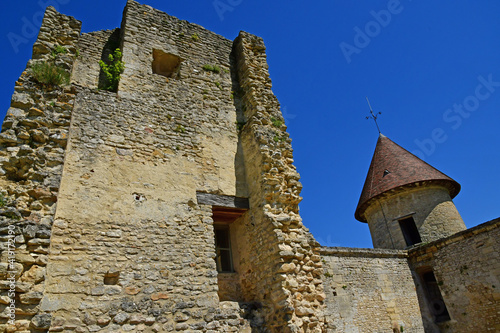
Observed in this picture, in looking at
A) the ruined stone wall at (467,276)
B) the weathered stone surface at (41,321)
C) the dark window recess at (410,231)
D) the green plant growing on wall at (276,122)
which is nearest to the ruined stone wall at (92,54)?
the green plant growing on wall at (276,122)

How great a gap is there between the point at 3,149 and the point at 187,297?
3.49m

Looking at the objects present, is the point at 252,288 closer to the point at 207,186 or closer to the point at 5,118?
the point at 207,186

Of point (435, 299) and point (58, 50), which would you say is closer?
point (58, 50)

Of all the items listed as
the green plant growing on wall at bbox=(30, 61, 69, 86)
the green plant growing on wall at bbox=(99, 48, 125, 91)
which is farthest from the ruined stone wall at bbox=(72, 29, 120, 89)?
the green plant growing on wall at bbox=(30, 61, 69, 86)

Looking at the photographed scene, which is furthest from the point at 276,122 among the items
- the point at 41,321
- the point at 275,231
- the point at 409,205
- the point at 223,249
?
the point at 409,205

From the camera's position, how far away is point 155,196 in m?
6.02

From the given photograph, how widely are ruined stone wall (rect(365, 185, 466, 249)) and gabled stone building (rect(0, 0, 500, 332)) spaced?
19.1 ft

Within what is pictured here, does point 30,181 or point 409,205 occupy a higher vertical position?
point 409,205

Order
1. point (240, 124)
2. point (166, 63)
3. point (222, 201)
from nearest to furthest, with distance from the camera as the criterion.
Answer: point (222, 201) → point (240, 124) → point (166, 63)

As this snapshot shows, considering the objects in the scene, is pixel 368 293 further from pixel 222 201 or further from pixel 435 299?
pixel 222 201

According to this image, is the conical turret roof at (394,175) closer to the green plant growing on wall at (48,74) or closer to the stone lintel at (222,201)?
the stone lintel at (222,201)

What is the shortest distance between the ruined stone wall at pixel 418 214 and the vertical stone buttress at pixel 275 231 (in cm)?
959

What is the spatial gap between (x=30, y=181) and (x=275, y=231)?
156 inches

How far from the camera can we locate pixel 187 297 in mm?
5355
